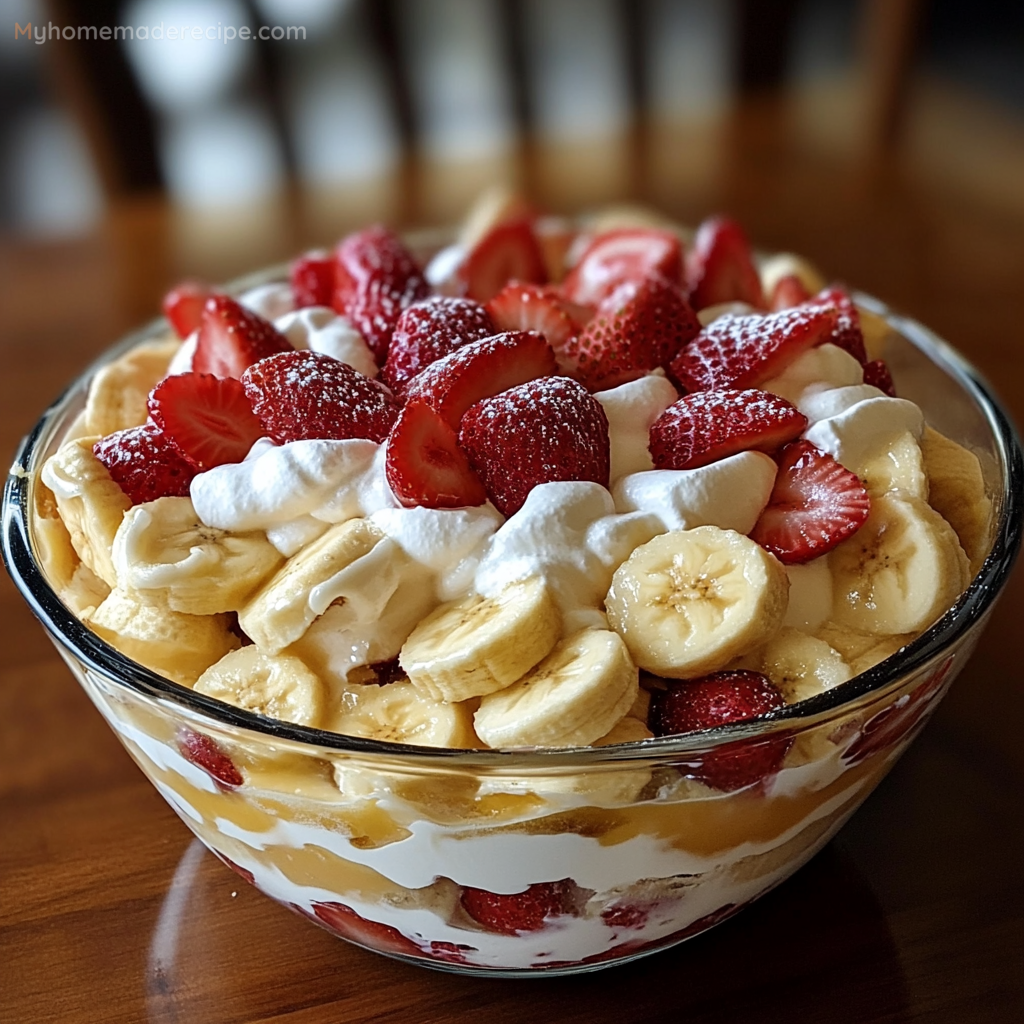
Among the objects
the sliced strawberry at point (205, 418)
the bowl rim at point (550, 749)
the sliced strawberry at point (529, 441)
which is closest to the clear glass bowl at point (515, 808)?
the bowl rim at point (550, 749)

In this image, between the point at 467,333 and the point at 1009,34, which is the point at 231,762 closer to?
the point at 467,333

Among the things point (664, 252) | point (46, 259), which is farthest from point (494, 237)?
point (46, 259)

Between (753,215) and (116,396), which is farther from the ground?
(116,396)

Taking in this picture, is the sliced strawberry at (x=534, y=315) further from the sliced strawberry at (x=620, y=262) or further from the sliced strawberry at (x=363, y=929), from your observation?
the sliced strawberry at (x=363, y=929)

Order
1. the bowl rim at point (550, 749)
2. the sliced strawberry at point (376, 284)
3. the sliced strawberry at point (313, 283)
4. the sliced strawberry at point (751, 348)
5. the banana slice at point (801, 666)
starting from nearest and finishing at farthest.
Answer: the bowl rim at point (550, 749) → the banana slice at point (801, 666) → the sliced strawberry at point (751, 348) → the sliced strawberry at point (376, 284) → the sliced strawberry at point (313, 283)

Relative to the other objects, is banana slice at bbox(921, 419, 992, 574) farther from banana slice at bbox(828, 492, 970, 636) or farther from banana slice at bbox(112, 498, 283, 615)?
banana slice at bbox(112, 498, 283, 615)

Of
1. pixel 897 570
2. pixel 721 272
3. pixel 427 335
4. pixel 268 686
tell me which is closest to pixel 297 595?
pixel 268 686

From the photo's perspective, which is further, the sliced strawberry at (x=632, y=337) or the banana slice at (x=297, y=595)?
the sliced strawberry at (x=632, y=337)

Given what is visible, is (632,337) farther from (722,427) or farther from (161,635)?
(161,635)
